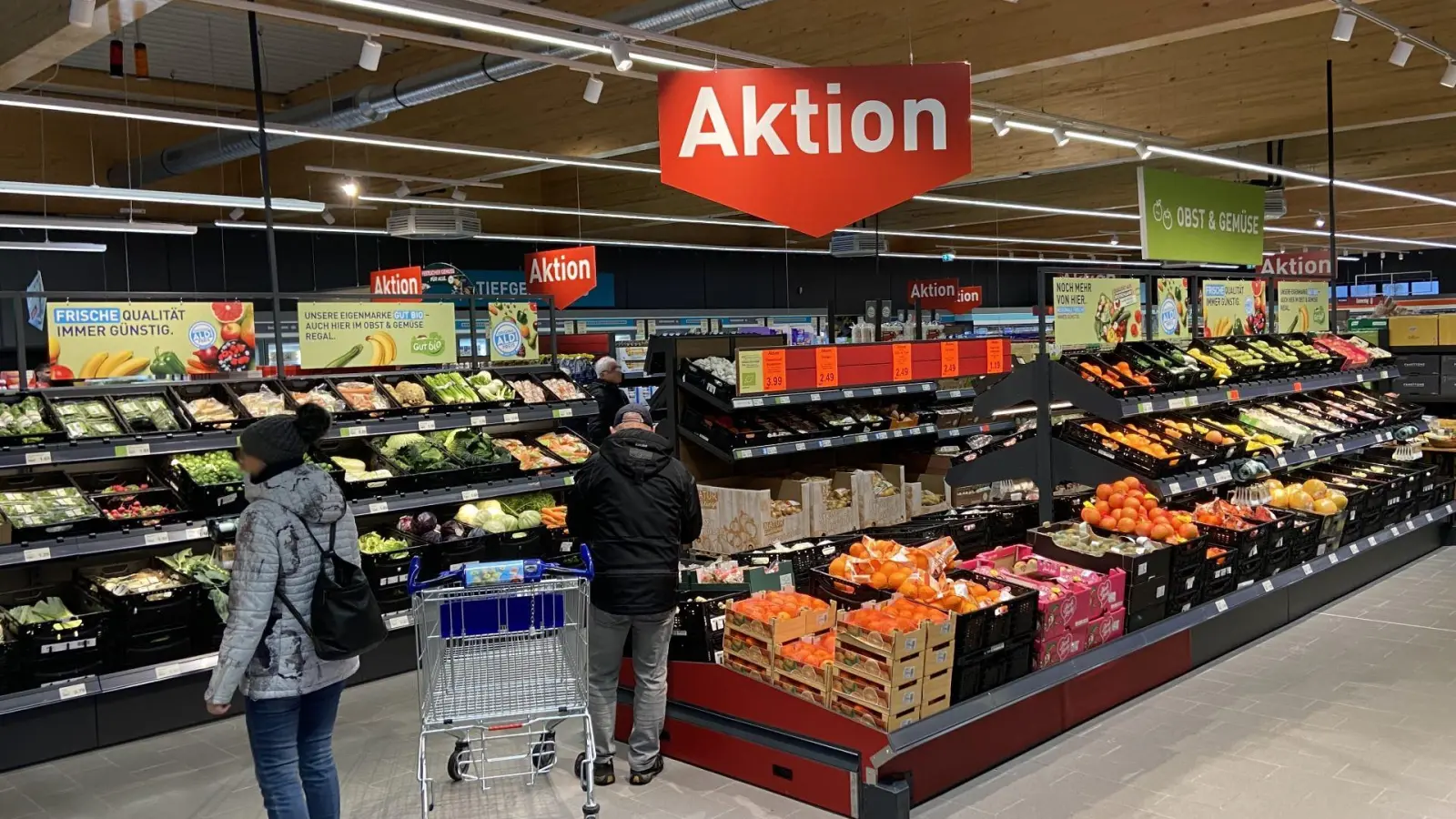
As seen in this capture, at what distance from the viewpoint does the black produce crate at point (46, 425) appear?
5258mm

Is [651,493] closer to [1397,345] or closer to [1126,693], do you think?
[1126,693]

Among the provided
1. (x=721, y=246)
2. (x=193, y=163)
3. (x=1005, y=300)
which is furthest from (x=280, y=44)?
(x=1005, y=300)

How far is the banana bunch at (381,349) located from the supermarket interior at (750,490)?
0.08ft

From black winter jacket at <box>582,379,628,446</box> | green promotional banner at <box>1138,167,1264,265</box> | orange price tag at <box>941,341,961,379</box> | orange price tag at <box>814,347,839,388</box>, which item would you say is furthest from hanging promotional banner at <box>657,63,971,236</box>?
orange price tag at <box>941,341,961,379</box>

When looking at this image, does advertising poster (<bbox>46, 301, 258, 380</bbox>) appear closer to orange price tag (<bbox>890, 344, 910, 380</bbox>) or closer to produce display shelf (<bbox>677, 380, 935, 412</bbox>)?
produce display shelf (<bbox>677, 380, 935, 412</bbox>)

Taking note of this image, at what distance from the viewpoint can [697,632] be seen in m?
4.93

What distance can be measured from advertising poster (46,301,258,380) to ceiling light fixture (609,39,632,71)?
2583 millimetres

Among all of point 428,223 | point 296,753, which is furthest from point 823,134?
point 428,223

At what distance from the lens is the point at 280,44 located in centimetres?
997

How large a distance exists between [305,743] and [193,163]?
9.84 meters

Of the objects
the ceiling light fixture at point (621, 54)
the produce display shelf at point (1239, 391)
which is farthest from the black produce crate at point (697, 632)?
the ceiling light fixture at point (621, 54)

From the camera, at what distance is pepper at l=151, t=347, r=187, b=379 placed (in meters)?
6.02

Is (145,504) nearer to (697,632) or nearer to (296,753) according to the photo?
(296,753)

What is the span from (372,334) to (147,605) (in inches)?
86.0
